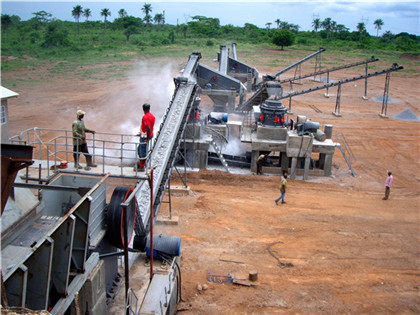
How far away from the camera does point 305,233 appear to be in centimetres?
1457

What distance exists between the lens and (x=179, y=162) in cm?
2109

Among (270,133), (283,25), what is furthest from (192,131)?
(283,25)

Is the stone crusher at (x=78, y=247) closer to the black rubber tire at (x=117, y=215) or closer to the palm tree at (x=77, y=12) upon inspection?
the black rubber tire at (x=117, y=215)

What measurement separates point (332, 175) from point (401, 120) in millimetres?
15566

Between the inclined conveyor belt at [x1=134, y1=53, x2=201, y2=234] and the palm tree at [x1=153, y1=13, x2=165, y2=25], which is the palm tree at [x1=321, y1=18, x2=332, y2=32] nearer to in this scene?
the palm tree at [x1=153, y1=13, x2=165, y2=25]

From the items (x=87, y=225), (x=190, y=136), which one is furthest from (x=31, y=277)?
(x=190, y=136)

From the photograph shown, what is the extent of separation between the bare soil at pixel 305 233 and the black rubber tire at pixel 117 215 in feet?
8.76

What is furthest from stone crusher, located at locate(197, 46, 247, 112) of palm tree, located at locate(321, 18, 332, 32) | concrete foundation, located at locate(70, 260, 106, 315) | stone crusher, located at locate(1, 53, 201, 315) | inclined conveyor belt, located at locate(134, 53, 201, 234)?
palm tree, located at locate(321, 18, 332, 32)

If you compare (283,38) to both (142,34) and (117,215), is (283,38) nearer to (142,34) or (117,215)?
(142,34)

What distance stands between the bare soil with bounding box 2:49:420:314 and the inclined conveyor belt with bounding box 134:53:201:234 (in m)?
2.30

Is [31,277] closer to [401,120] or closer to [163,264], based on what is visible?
[163,264]

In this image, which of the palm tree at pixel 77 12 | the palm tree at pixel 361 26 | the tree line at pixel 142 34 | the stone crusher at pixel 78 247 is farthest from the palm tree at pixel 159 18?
the stone crusher at pixel 78 247

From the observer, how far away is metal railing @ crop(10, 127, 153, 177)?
9.16 meters

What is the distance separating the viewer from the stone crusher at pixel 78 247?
582 centimetres
